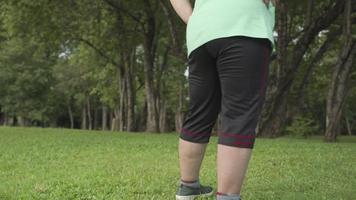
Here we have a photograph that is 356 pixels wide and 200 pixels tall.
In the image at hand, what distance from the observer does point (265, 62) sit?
3.51 m

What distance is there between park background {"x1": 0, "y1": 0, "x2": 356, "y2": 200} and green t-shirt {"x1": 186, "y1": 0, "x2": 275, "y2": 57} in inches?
57.9

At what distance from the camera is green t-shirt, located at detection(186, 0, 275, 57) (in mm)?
3492

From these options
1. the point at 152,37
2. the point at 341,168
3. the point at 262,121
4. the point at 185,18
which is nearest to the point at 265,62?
the point at 185,18

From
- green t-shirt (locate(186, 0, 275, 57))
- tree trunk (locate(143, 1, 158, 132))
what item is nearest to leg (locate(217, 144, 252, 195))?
green t-shirt (locate(186, 0, 275, 57))

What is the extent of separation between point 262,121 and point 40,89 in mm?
38013

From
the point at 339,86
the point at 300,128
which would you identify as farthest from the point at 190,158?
the point at 300,128

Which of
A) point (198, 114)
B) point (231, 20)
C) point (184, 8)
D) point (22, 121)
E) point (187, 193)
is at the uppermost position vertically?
point (22, 121)

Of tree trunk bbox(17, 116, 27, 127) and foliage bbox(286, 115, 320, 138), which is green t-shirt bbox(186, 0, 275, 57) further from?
tree trunk bbox(17, 116, 27, 127)

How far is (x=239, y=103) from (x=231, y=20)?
0.54m

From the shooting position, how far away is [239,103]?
3445 millimetres

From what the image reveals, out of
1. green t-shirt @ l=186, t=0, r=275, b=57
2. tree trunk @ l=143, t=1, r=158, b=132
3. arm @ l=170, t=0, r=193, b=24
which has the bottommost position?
green t-shirt @ l=186, t=0, r=275, b=57

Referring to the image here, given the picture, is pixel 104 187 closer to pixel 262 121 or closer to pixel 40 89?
pixel 262 121

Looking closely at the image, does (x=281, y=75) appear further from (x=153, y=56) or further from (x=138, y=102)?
(x=138, y=102)

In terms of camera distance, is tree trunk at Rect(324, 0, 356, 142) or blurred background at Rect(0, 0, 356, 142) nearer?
tree trunk at Rect(324, 0, 356, 142)
